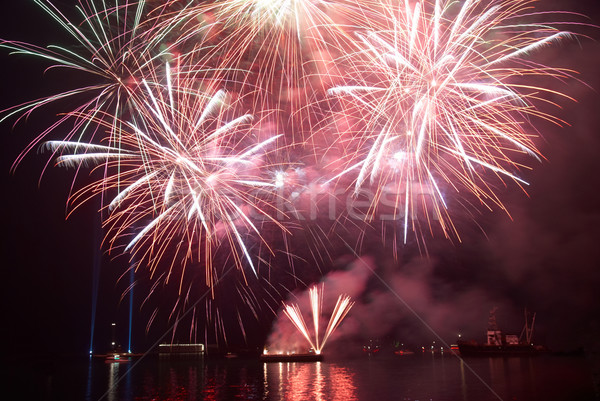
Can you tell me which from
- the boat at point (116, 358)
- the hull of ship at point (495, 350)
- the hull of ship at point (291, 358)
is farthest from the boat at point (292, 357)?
the hull of ship at point (495, 350)

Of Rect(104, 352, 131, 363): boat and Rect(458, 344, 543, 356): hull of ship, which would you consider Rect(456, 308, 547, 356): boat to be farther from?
Rect(104, 352, 131, 363): boat

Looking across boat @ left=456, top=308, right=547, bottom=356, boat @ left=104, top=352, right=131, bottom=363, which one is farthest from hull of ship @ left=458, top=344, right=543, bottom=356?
boat @ left=104, top=352, right=131, bottom=363

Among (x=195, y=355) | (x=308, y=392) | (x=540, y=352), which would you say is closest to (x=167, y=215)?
(x=308, y=392)

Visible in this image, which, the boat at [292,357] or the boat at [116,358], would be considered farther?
the boat at [116,358]

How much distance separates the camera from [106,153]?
56.3ft

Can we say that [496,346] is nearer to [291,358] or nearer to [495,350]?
[495,350]

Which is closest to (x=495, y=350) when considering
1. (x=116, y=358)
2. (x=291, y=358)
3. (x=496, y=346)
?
(x=496, y=346)

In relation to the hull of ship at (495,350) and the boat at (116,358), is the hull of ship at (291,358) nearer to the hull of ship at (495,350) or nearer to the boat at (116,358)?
the boat at (116,358)

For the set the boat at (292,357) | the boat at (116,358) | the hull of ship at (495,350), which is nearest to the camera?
the boat at (292,357)

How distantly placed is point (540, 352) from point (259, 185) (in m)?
134

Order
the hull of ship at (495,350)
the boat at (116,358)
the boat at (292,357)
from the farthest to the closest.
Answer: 1. the boat at (116,358)
2. the hull of ship at (495,350)
3. the boat at (292,357)

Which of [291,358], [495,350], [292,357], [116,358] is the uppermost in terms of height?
[292,357]

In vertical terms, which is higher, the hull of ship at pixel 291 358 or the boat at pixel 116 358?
the hull of ship at pixel 291 358

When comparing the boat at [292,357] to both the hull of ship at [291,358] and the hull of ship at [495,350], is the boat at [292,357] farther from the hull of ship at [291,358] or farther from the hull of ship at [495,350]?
the hull of ship at [495,350]
